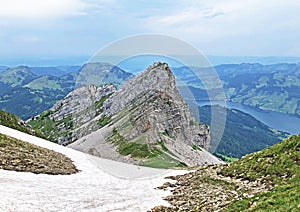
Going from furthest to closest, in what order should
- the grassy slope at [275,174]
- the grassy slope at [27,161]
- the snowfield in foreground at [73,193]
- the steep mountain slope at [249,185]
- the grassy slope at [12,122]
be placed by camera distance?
1. the grassy slope at [12,122]
2. the grassy slope at [27,161]
3. the snowfield in foreground at [73,193]
4. the steep mountain slope at [249,185]
5. the grassy slope at [275,174]

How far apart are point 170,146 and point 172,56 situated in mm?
118506

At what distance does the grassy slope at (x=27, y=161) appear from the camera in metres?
37.7

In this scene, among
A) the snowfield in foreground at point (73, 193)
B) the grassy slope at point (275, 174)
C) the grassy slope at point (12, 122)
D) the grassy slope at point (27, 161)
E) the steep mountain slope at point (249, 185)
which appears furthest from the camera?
the grassy slope at point (12, 122)

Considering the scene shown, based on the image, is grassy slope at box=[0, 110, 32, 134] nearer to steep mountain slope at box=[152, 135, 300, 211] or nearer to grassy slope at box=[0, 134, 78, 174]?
grassy slope at box=[0, 134, 78, 174]

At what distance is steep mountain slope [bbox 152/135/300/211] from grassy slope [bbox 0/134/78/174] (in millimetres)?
14191

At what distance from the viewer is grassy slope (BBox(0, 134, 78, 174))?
124 ft

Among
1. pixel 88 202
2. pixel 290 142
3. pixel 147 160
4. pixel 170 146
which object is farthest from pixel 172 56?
pixel 170 146

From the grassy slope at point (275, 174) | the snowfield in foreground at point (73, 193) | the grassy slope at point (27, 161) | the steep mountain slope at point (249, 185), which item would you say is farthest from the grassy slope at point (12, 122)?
the grassy slope at point (275, 174)

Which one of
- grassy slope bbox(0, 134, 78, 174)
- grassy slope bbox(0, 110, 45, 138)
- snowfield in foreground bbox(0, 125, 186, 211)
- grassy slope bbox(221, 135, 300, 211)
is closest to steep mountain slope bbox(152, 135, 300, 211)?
grassy slope bbox(221, 135, 300, 211)

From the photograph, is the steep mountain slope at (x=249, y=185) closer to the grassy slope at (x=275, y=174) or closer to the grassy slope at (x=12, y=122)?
the grassy slope at (x=275, y=174)

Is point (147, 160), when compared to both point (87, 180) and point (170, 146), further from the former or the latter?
point (87, 180)

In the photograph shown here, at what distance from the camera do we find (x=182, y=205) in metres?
30.3

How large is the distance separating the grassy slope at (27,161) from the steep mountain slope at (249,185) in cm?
1419

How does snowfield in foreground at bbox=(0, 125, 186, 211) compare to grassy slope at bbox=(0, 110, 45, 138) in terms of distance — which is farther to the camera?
grassy slope at bbox=(0, 110, 45, 138)
